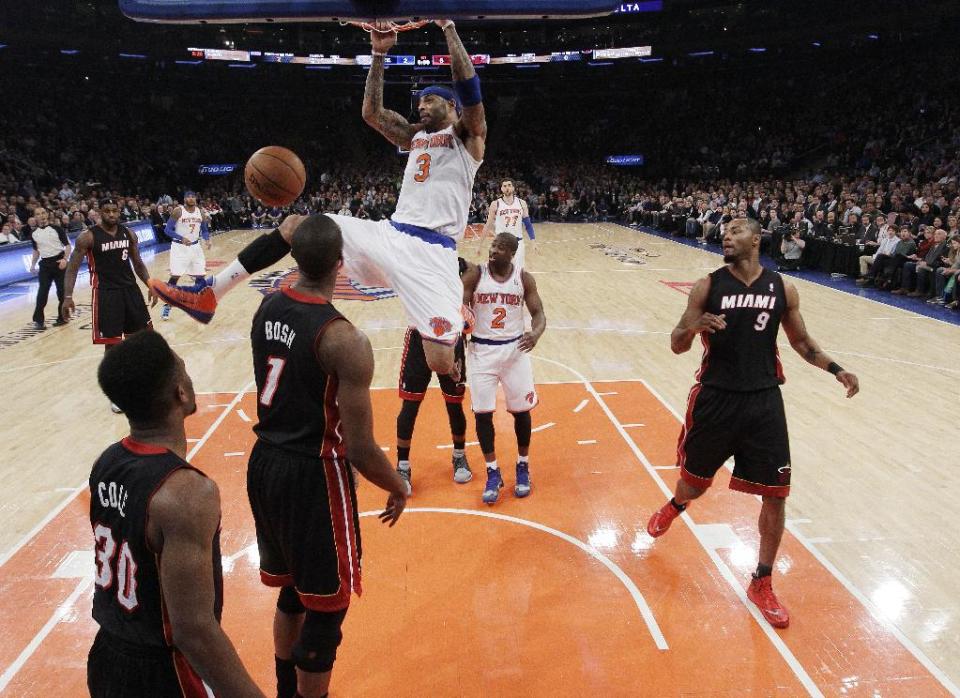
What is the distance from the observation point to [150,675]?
191 cm

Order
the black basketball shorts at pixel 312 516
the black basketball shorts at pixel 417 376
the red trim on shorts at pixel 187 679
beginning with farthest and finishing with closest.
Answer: the black basketball shorts at pixel 417 376 → the black basketball shorts at pixel 312 516 → the red trim on shorts at pixel 187 679

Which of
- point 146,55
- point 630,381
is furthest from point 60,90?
point 630,381

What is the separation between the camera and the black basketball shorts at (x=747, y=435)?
3.76 meters

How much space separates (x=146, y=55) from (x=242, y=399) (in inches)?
1100

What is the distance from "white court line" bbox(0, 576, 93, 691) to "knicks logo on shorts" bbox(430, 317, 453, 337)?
2.42 metres

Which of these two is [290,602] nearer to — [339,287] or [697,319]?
[697,319]

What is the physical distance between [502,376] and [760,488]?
195 cm

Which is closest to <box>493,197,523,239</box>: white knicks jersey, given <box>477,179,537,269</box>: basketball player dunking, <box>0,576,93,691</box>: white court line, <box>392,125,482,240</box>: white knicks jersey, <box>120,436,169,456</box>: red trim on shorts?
<box>477,179,537,269</box>: basketball player dunking

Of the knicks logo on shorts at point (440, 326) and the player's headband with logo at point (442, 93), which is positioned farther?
the player's headband with logo at point (442, 93)

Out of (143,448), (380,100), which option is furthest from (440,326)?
(143,448)

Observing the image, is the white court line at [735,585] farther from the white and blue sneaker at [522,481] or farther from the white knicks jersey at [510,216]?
the white knicks jersey at [510,216]

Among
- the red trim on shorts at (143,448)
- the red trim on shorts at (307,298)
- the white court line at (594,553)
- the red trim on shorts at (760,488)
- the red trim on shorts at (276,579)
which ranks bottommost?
the white court line at (594,553)

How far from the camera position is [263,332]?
2.68 m

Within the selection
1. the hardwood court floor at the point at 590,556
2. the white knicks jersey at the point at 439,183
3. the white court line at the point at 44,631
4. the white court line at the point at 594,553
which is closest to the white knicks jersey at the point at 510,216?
the hardwood court floor at the point at 590,556
